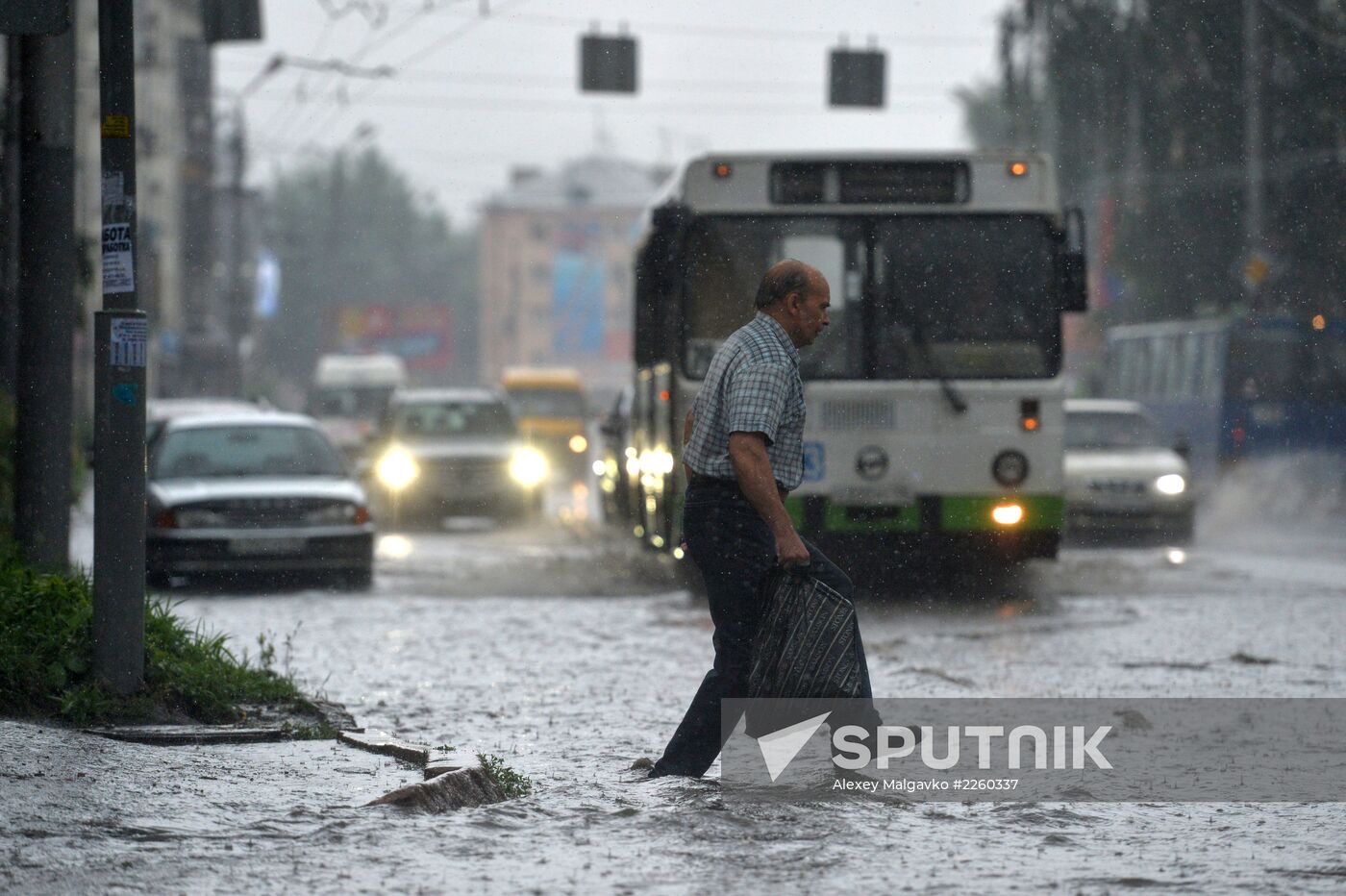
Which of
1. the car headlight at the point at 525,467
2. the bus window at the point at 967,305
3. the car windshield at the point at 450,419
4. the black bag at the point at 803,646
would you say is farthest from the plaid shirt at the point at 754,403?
the car windshield at the point at 450,419

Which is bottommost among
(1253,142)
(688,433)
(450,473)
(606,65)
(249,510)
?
(450,473)

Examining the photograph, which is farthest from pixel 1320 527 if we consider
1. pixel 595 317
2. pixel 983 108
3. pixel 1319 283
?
pixel 595 317

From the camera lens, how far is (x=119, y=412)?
846 centimetres

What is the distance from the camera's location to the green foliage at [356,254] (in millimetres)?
120812

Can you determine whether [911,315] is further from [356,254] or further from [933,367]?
[356,254]

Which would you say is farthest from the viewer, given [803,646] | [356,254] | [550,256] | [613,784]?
[550,256]

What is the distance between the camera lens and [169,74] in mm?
74000

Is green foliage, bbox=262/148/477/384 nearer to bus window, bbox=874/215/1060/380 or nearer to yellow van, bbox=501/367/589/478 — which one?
yellow van, bbox=501/367/589/478

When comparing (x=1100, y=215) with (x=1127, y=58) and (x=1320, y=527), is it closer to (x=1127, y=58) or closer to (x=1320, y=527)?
(x=1127, y=58)

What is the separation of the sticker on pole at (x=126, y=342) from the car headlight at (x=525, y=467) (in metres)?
18.0

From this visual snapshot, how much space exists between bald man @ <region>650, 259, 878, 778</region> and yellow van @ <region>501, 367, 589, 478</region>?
1328 inches

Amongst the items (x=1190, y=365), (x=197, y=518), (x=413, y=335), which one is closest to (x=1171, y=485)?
(x=197, y=518)

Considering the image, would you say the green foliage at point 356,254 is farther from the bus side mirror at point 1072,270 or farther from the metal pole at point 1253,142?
the bus side mirror at point 1072,270

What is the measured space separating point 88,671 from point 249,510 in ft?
26.2
